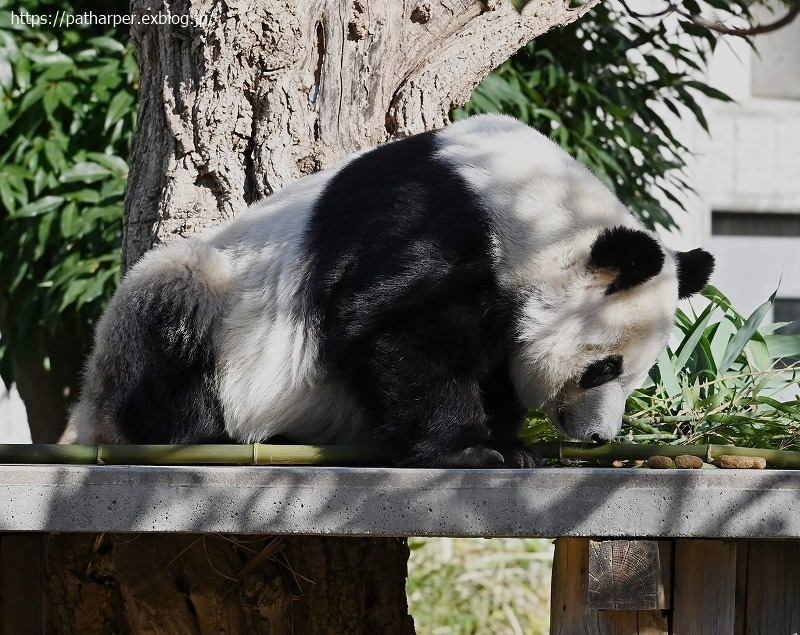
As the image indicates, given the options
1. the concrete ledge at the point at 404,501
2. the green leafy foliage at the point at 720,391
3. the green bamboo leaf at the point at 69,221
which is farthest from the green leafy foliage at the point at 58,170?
the green leafy foliage at the point at 720,391

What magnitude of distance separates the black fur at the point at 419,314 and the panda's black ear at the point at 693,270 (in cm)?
69

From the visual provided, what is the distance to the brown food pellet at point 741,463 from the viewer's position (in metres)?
2.59

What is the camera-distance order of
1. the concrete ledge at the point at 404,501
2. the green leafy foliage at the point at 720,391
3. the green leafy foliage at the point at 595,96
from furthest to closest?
the green leafy foliage at the point at 595,96, the green leafy foliage at the point at 720,391, the concrete ledge at the point at 404,501

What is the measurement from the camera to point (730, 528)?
2.33 meters

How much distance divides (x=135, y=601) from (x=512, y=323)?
153 centimetres

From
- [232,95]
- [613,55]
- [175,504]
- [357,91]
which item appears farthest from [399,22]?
[175,504]

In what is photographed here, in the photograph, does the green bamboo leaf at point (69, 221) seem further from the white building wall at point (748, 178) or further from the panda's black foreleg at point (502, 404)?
the white building wall at point (748, 178)

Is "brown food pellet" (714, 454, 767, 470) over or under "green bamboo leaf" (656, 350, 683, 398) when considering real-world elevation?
over

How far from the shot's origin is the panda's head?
2.88 m

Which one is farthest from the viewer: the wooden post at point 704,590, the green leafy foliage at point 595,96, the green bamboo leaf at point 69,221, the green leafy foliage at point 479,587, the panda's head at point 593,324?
the green leafy foliage at point 479,587

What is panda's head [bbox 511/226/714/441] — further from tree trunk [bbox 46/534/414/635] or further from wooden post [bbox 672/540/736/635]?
tree trunk [bbox 46/534/414/635]

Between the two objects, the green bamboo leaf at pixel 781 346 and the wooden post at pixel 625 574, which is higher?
the green bamboo leaf at pixel 781 346

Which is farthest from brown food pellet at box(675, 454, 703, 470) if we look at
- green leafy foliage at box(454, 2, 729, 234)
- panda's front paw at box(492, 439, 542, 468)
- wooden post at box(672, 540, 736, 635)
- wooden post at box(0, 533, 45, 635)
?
green leafy foliage at box(454, 2, 729, 234)

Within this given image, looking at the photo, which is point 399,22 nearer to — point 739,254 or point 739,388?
point 739,388
